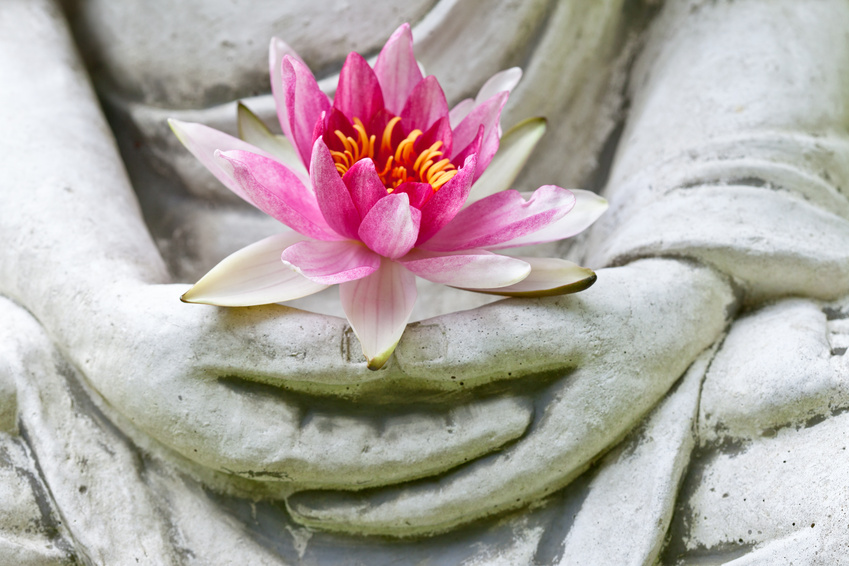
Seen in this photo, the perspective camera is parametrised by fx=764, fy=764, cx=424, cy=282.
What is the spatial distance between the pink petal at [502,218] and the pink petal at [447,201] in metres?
0.03

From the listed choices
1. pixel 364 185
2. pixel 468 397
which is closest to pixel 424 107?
pixel 364 185

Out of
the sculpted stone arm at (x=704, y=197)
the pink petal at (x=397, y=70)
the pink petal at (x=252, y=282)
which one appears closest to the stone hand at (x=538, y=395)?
the sculpted stone arm at (x=704, y=197)

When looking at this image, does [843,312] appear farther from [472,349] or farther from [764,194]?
[472,349]

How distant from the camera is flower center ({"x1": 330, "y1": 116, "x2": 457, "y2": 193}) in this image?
63cm

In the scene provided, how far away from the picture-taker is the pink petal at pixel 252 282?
61cm

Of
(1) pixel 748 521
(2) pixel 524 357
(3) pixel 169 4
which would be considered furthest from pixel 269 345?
(3) pixel 169 4

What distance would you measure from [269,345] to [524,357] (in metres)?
0.21

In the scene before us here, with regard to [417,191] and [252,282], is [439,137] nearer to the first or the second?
[417,191]

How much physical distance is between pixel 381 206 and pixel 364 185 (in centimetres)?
2

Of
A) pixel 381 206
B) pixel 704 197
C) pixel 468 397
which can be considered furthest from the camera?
pixel 704 197

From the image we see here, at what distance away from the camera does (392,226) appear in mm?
568


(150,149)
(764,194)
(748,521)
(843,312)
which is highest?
(150,149)

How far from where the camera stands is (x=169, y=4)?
3.12 feet

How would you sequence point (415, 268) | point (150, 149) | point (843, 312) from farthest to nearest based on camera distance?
point (150, 149)
point (843, 312)
point (415, 268)
